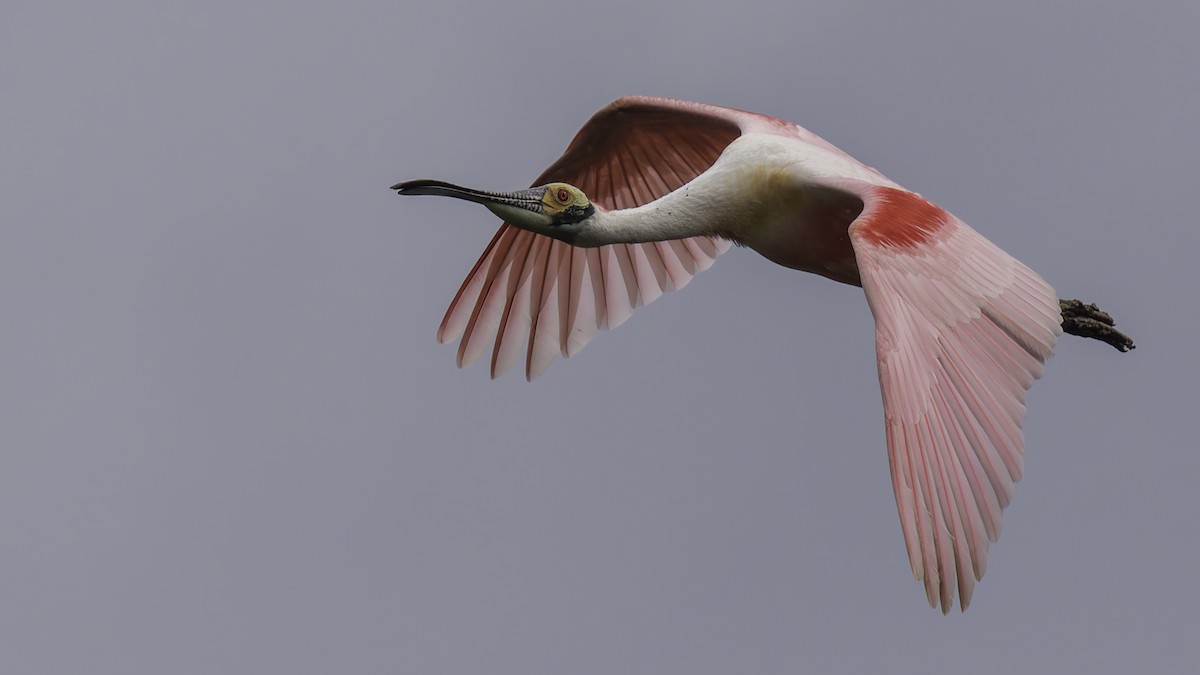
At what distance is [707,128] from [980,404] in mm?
5370

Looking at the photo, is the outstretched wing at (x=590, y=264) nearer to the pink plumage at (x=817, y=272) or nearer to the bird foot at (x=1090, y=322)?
the pink plumage at (x=817, y=272)

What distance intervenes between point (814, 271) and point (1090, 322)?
219cm

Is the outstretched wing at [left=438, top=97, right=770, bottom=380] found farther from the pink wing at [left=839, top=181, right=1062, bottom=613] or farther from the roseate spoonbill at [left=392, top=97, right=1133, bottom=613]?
the pink wing at [left=839, top=181, right=1062, bottom=613]

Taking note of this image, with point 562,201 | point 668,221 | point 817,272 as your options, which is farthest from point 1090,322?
point 562,201

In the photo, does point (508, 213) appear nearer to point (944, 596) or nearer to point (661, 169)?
point (661, 169)

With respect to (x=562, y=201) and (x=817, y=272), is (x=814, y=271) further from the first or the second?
(x=562, y=201)

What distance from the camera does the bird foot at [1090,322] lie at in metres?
15.1

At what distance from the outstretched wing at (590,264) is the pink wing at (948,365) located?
3.60m

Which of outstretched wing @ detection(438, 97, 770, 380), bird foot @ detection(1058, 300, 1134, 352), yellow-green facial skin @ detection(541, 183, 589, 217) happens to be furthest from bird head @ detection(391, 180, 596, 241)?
bird foot @ detection(1058, 300, 1134, 352)

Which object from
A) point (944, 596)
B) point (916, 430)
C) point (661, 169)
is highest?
point (661, 169)

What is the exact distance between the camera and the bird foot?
49.6ft

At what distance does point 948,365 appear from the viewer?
37.8ft

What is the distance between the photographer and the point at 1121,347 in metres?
15.3

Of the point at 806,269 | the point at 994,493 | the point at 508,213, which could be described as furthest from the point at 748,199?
the point at 994,493
